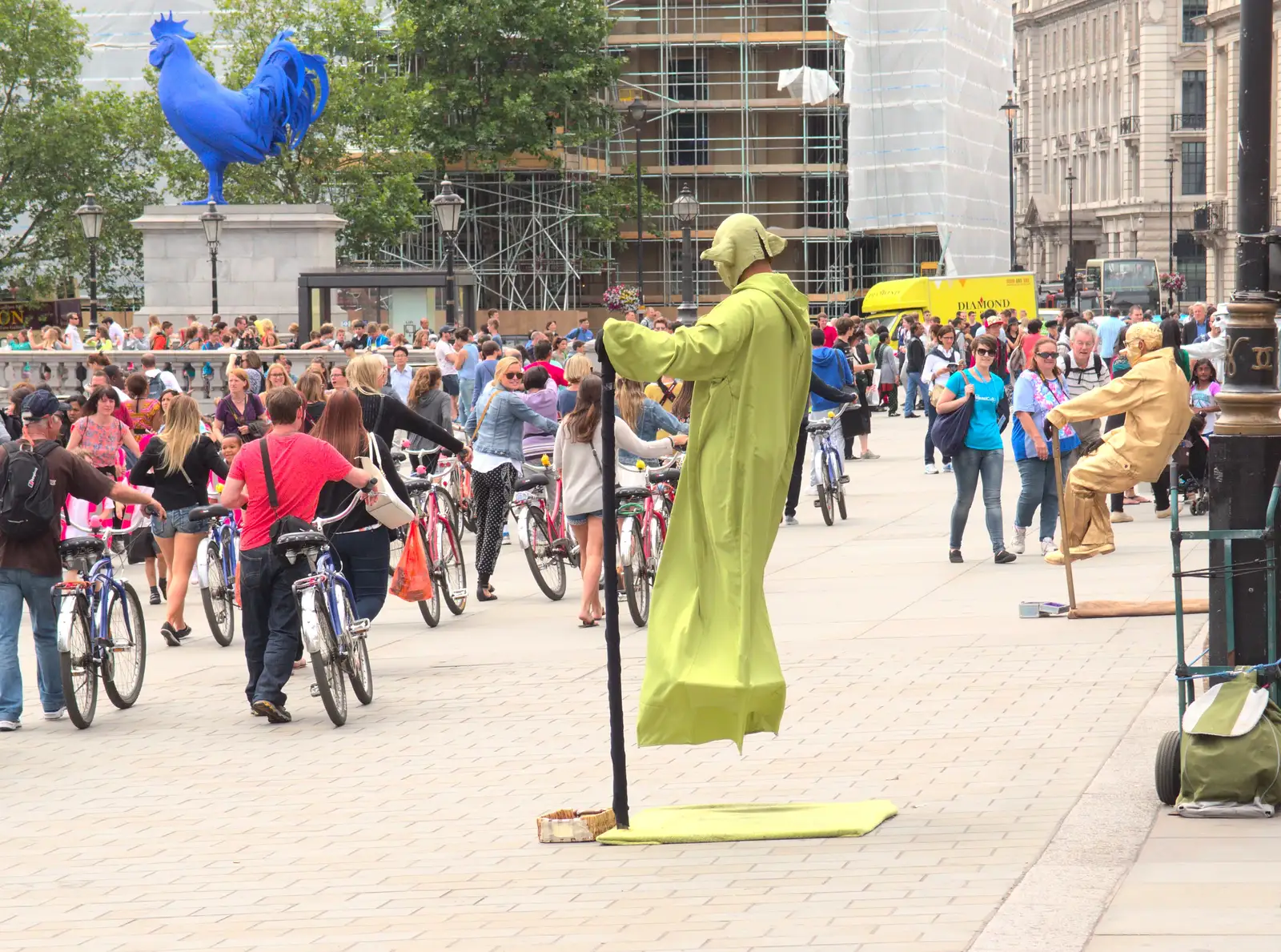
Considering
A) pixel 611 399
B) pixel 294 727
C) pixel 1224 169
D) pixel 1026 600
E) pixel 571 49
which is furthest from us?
pixel 1224 169

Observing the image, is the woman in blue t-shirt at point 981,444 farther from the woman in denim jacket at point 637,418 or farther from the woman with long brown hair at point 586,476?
the woman with long brown hair at point 586,476

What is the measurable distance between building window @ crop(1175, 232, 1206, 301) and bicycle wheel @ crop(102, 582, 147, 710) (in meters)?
107

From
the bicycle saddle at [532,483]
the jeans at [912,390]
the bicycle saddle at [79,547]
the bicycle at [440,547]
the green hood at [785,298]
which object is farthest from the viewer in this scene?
the jeans at [912,390]

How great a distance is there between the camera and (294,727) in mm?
10398

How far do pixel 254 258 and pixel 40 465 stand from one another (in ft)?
111

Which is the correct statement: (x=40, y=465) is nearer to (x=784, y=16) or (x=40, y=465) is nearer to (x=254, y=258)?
(x=254, y=258)

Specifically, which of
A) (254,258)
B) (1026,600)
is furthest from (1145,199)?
(1026,600)

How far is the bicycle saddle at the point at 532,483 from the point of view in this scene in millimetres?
14773

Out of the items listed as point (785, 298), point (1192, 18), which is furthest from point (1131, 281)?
point (785, 298)

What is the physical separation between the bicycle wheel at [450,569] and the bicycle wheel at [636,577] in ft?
4.71

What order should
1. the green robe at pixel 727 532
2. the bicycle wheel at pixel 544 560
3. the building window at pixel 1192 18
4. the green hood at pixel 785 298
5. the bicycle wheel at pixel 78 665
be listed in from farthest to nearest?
the building window at pixel 1192 18 → the bicycle wheel at pixel 544 560 → the bicycle wheel at pixel 78 665 → the green hood at pixel 785 298 → the green robe at pixel 727 532

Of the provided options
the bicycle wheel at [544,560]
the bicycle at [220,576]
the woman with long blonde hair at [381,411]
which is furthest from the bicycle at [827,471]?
the bicycle at [220,576]

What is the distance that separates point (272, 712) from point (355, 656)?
598 millimetres

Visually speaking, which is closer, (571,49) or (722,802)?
(722,802)
